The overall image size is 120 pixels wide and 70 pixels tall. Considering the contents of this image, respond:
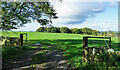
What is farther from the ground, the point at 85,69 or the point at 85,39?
the point at 85,39

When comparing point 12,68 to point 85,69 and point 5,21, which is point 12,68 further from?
point 5,21

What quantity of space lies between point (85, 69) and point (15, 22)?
8.57 m

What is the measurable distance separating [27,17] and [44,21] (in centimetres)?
248

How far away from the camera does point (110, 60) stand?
352 cm

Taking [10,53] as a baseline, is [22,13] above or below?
above

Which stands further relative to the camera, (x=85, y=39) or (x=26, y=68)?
(x=85, y=39)

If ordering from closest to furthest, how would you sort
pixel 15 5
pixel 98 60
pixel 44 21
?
pixel 98 60 < pixel 15 5 < pixel 44 21

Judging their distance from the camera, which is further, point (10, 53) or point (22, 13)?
point (22, 13)

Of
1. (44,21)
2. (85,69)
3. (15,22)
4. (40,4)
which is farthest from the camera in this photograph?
(44,21)

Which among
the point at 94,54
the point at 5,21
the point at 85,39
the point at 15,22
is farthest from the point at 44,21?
the point at 94,54

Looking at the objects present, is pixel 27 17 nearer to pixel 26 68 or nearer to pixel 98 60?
pixel 26 68

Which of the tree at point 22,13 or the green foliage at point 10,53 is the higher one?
the tree at point 22,13

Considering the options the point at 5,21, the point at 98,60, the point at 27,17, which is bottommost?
the point at 98,60

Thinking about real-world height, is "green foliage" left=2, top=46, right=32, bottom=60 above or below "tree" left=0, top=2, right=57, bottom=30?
below
